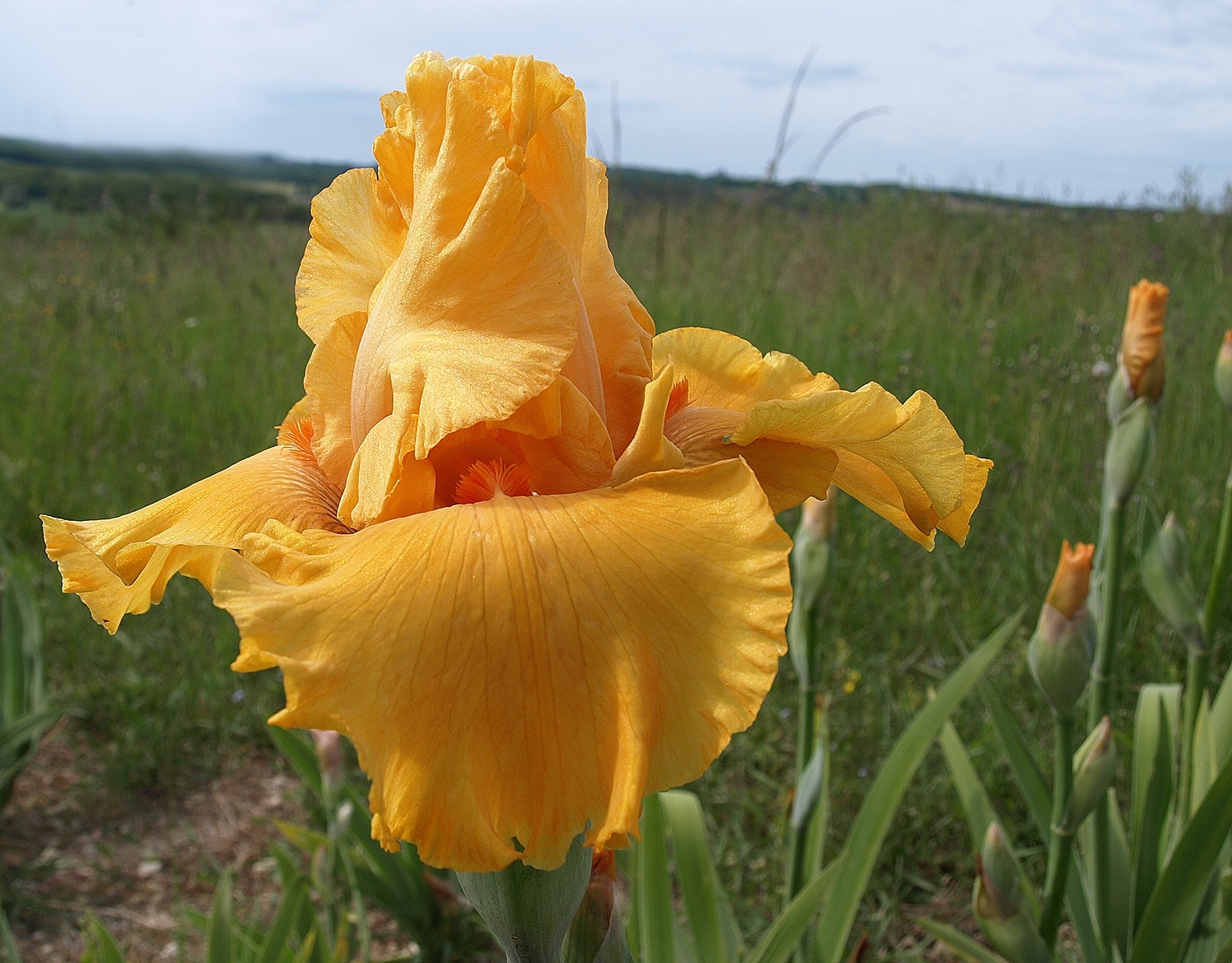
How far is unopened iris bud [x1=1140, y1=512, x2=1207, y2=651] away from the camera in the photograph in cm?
171

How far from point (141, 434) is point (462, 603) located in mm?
3937

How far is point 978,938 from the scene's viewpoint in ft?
7.00

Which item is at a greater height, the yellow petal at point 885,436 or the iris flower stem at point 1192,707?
the yellow petal at point 885,436

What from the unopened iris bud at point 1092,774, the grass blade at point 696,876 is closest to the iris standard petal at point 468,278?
the grass blade at point 696,876

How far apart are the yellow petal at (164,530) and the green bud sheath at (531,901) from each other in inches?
13.7

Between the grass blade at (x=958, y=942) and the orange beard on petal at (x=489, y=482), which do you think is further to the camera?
the grass blade at (x=958, y=942)

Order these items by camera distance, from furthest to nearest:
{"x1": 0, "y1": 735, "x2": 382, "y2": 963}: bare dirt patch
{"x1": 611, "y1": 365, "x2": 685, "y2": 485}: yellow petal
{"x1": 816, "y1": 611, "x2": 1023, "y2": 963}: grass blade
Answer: {"x1": 0, "y1": 735, "x2": 382, "y2": 963}: bare dirt patch → {"x1": 816, "y1": 611, "x2": 1023, "y2": 963}: grass blade → {"x1": 611, "y1": 365, "x2": 685, "y2": 485}: yellow petal

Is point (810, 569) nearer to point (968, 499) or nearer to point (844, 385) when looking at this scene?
point (968, 499)

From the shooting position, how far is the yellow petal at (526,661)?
621 millimetres

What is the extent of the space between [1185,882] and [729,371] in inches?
44.0

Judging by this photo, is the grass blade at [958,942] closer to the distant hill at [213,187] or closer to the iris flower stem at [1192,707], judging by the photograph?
the iris flower stem at [1192,707]

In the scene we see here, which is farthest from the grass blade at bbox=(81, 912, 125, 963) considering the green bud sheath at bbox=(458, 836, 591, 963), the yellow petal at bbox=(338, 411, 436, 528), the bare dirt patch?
the yellow petal at bbox=(338, 411, 436, 528)

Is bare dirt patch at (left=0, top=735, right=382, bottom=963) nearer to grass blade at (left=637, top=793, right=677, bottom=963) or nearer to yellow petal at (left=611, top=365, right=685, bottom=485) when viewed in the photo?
grass blade at (left=637, top=793, right=677, bottom=963)

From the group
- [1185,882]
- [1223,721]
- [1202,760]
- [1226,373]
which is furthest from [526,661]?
[1226,373]
